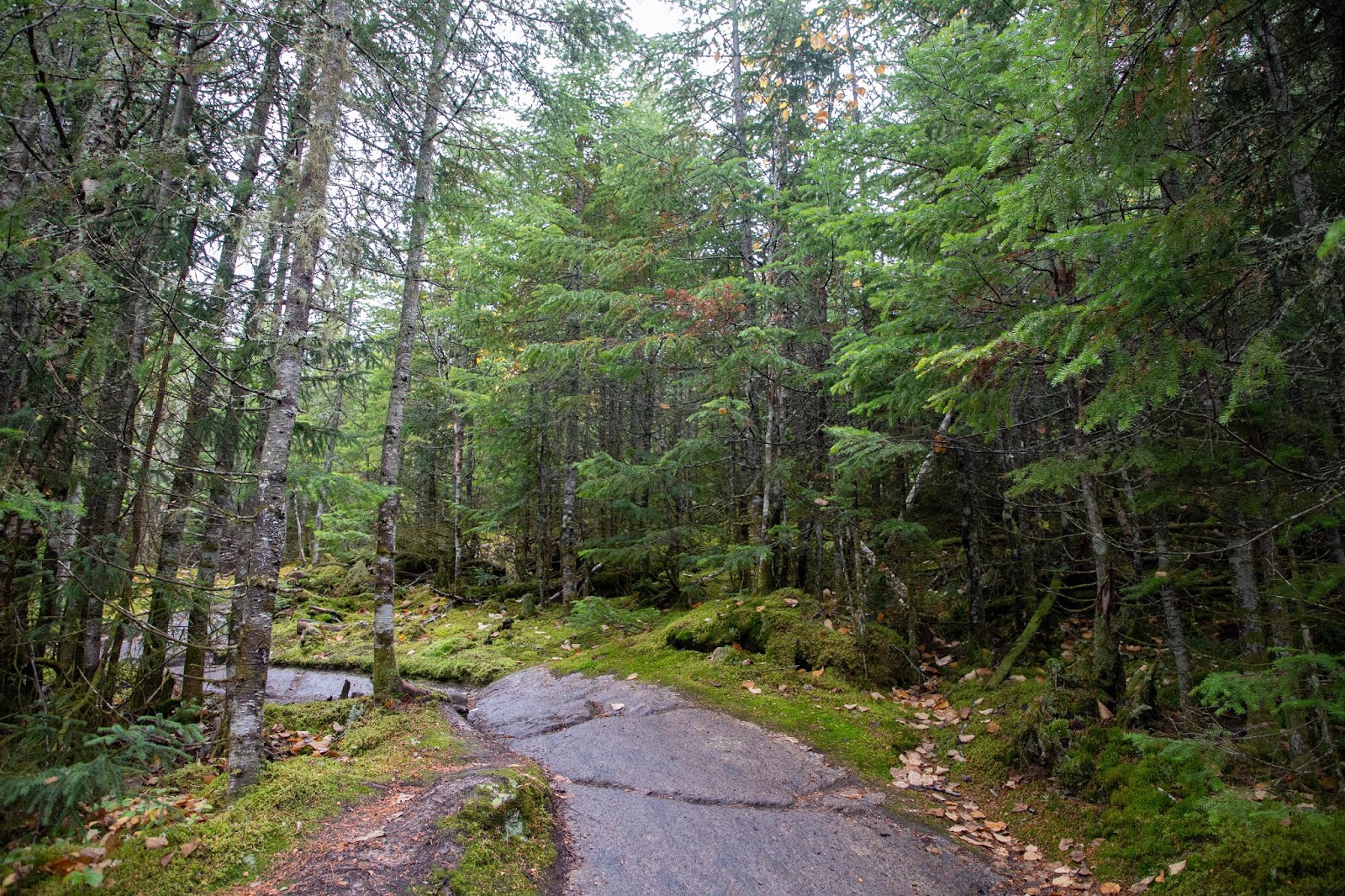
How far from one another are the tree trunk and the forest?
34mm

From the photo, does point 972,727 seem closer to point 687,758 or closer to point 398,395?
point 687,758

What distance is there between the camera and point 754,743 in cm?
606

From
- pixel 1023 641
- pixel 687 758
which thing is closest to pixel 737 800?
pixel 687 758

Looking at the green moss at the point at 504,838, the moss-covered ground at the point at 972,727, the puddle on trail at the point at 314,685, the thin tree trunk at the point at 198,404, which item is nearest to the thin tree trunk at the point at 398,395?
the puddle on trail at the point at 314,685

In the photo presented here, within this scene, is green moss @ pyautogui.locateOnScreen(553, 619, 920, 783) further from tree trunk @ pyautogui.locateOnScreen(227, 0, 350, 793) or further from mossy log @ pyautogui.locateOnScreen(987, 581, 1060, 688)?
tree trunk @ pyautogui.locateOnScreen(227, 0, 350, 793)

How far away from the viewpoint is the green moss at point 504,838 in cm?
355

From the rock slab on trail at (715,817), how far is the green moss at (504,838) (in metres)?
0.26

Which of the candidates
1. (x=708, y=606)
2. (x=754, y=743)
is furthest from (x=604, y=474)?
(x=754, y=743)

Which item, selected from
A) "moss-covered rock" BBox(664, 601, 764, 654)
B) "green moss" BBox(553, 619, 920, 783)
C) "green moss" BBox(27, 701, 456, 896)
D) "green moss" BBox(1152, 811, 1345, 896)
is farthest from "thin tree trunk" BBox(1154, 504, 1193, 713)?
"green moss" BBox(27, 701, 456, 896)

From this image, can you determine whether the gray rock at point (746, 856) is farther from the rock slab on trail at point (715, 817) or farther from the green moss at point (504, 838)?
the green moss at point (504, 838)

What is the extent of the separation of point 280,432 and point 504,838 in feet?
12.1

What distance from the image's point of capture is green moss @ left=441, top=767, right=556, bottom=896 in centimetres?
355

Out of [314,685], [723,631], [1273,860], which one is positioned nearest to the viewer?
[1273,860]

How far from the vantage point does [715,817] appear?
4719mm
